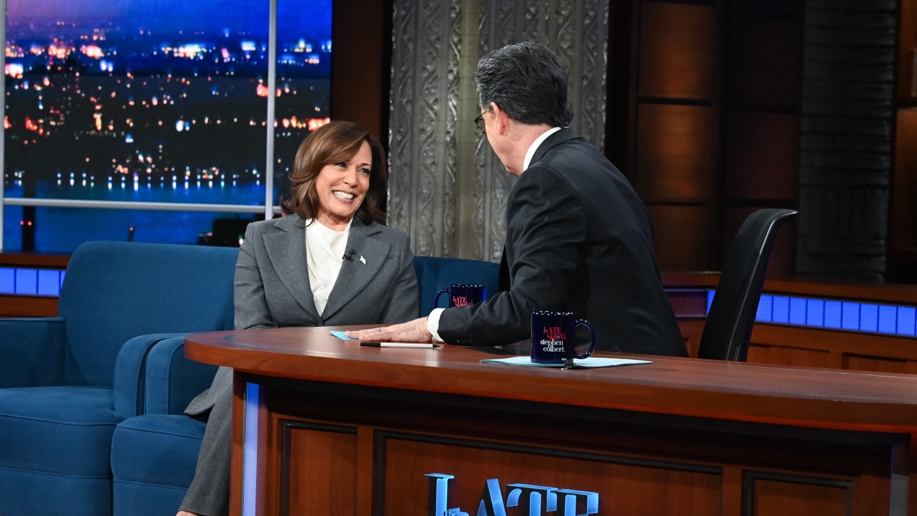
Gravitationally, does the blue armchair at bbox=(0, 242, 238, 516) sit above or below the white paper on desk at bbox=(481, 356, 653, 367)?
below

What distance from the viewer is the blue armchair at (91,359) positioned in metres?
3.22

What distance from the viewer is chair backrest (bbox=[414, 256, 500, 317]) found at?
355 centimetres

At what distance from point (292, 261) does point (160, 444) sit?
64 centimetres

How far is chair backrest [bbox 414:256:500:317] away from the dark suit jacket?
3.60 feet

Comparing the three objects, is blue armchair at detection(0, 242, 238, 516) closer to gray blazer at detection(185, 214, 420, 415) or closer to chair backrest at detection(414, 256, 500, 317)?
gray blazer at detection(185, 214, 420, 415)

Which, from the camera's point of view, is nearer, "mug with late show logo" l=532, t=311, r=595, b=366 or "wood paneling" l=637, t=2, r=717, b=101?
"mug with late show logo" l=532, t=311, r=595, b=366

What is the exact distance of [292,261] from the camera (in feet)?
10.9

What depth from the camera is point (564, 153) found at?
7.76ft

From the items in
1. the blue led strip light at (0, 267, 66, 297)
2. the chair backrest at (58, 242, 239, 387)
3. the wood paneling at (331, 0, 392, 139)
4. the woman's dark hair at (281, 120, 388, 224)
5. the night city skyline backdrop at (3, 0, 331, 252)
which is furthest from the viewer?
the night city skyline backdrop at (3, 0, 331, 252)

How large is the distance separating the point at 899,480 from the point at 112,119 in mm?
6095

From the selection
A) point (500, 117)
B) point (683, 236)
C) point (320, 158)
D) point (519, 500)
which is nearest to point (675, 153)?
point (683, 236)

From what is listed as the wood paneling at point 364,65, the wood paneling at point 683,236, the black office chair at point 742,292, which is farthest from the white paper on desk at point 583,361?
the wood paneling at point 683,236

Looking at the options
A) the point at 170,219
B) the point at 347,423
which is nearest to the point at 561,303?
the point at 347,423

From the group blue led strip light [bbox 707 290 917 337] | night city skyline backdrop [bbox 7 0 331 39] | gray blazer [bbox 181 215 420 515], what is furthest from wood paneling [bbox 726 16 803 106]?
gray blazer [bbox 181 215 420 515]
